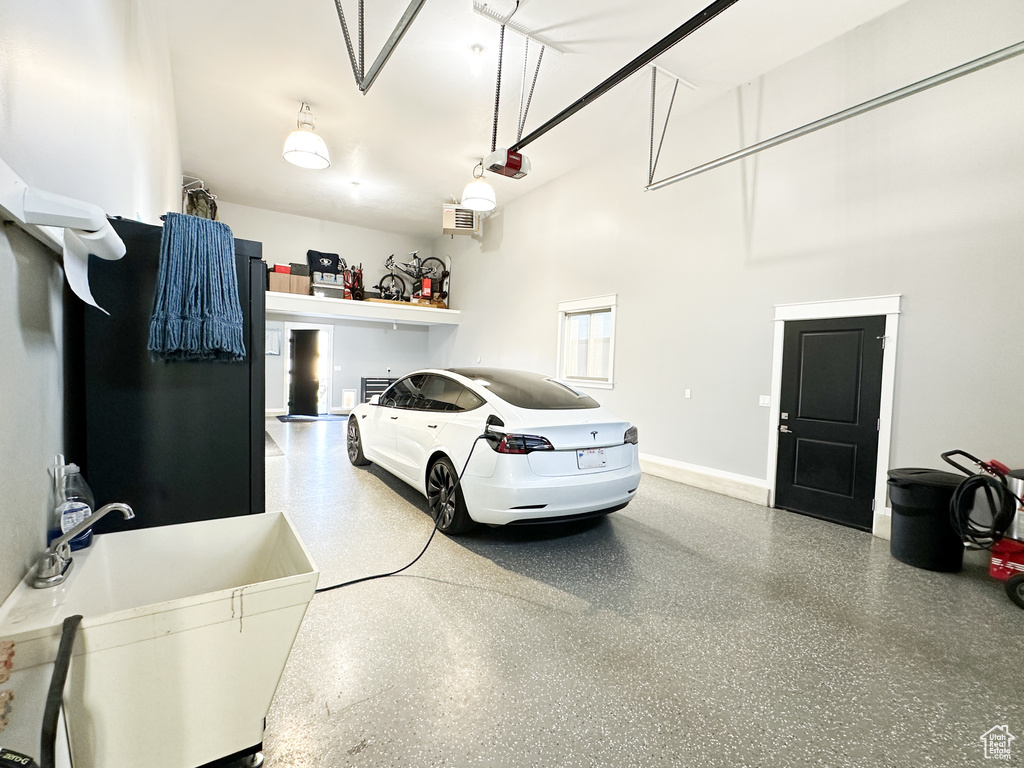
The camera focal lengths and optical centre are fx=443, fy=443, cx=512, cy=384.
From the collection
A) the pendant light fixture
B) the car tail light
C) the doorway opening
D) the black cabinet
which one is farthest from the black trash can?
the doorway opening

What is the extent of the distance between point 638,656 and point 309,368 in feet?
33.1

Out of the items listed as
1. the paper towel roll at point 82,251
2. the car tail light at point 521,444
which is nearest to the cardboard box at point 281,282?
the car tail light at point 521,444

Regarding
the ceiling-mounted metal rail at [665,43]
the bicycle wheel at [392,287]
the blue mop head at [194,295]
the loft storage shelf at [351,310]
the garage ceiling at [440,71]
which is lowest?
the blue mop head at [194,295]

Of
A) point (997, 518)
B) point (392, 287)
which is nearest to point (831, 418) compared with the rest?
point (997, 518)

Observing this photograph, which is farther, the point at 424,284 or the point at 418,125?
the point at 424,284

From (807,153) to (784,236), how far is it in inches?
30.6

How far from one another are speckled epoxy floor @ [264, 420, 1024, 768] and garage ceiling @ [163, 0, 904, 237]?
4.52 metres

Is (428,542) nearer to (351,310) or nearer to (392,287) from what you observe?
(351,310)

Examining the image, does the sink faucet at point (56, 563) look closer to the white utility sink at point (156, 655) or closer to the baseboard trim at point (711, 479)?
the white utility sink at point (156, 655)

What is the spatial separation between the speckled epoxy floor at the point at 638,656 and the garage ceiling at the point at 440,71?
4.52 metres

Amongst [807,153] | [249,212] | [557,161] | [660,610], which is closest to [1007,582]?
[660,610]

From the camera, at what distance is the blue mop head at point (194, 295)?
156 centimetres

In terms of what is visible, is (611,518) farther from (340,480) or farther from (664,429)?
(340,480)

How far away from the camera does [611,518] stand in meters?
3.97
